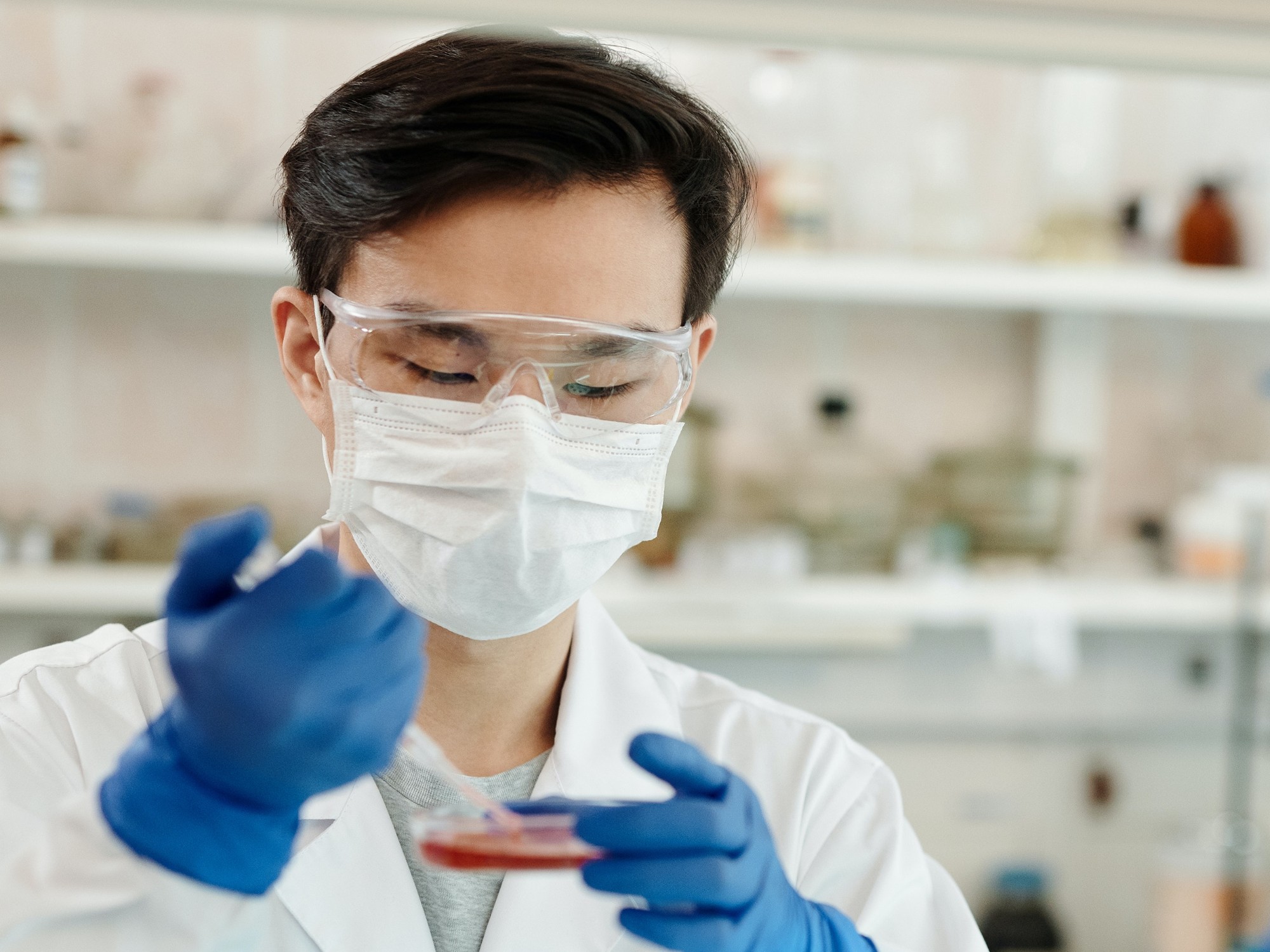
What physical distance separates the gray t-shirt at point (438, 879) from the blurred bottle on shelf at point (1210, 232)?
2.07m

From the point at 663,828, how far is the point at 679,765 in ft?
0.14

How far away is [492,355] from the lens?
0.96 metres

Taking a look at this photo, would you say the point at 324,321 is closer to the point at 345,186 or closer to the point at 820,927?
the point at 345,186

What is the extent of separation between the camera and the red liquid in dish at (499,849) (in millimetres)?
743

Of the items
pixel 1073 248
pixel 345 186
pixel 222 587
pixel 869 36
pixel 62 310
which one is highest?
pixel 869 36

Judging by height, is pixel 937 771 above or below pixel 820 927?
below

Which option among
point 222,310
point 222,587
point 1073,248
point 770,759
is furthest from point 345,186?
point 1073,248

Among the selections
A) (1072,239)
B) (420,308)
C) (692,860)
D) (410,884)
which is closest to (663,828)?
(692,860)

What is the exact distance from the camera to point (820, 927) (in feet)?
2.96

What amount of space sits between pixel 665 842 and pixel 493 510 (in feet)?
0.97

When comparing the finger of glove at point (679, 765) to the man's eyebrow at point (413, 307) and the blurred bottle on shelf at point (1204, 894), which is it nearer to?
the man's eyebrow at point (413, 307)

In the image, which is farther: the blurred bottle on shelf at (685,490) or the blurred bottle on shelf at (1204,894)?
the blurred bottle on shelf at (685,490)

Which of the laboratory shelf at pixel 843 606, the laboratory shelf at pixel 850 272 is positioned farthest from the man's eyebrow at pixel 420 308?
the laboratory shelf at pixel 843 606

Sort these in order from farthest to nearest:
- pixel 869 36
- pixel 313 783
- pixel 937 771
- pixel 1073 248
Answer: pixel 937 771 < pixel 1073 248 < pixel 869 36 < pixel 313 783
